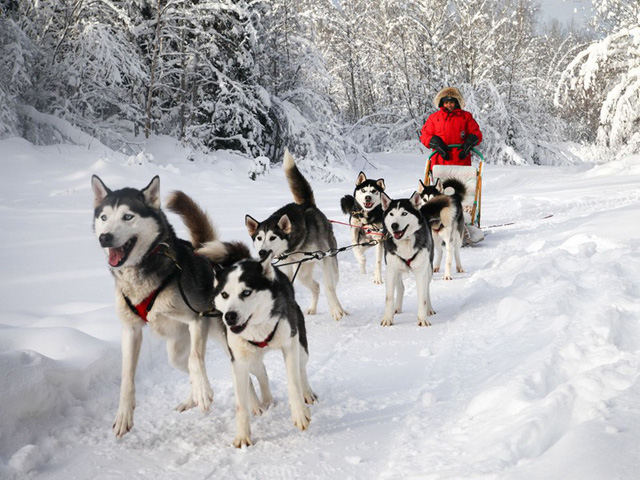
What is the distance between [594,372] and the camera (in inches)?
94.3

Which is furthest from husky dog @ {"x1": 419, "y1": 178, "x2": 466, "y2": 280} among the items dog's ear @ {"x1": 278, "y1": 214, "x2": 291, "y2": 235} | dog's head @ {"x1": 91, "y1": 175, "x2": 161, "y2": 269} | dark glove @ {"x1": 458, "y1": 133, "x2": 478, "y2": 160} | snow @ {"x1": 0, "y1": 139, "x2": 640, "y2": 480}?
dog's head @ {"x1": 91, "y1": 175, "x2": 161, "y2": 269}

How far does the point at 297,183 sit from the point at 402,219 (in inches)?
41.0

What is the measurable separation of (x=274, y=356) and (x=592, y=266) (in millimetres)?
2740

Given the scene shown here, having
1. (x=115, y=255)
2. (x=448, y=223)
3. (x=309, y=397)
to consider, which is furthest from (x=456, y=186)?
(x=115, y=255)

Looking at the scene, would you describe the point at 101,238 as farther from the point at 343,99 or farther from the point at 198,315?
the point at 343,99

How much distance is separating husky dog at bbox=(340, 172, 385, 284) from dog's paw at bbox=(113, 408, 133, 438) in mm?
3422

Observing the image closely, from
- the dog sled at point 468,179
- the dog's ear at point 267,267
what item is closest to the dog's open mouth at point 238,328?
the dog's ear at point 267,267

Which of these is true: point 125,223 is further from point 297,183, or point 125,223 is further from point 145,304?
point 297,183

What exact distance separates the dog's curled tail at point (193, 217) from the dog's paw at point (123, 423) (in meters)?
1.03

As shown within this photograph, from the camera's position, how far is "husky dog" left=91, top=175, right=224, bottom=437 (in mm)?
2539

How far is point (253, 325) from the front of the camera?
8.22ft

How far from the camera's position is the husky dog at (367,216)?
582 centimetres

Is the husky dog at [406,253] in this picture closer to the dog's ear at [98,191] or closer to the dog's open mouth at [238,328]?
the dog's open mouth at [238,328]

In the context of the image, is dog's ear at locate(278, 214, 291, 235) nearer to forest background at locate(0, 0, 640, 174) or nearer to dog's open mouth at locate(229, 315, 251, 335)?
dog's open mouth at locate(229, 315, 251, 335)
